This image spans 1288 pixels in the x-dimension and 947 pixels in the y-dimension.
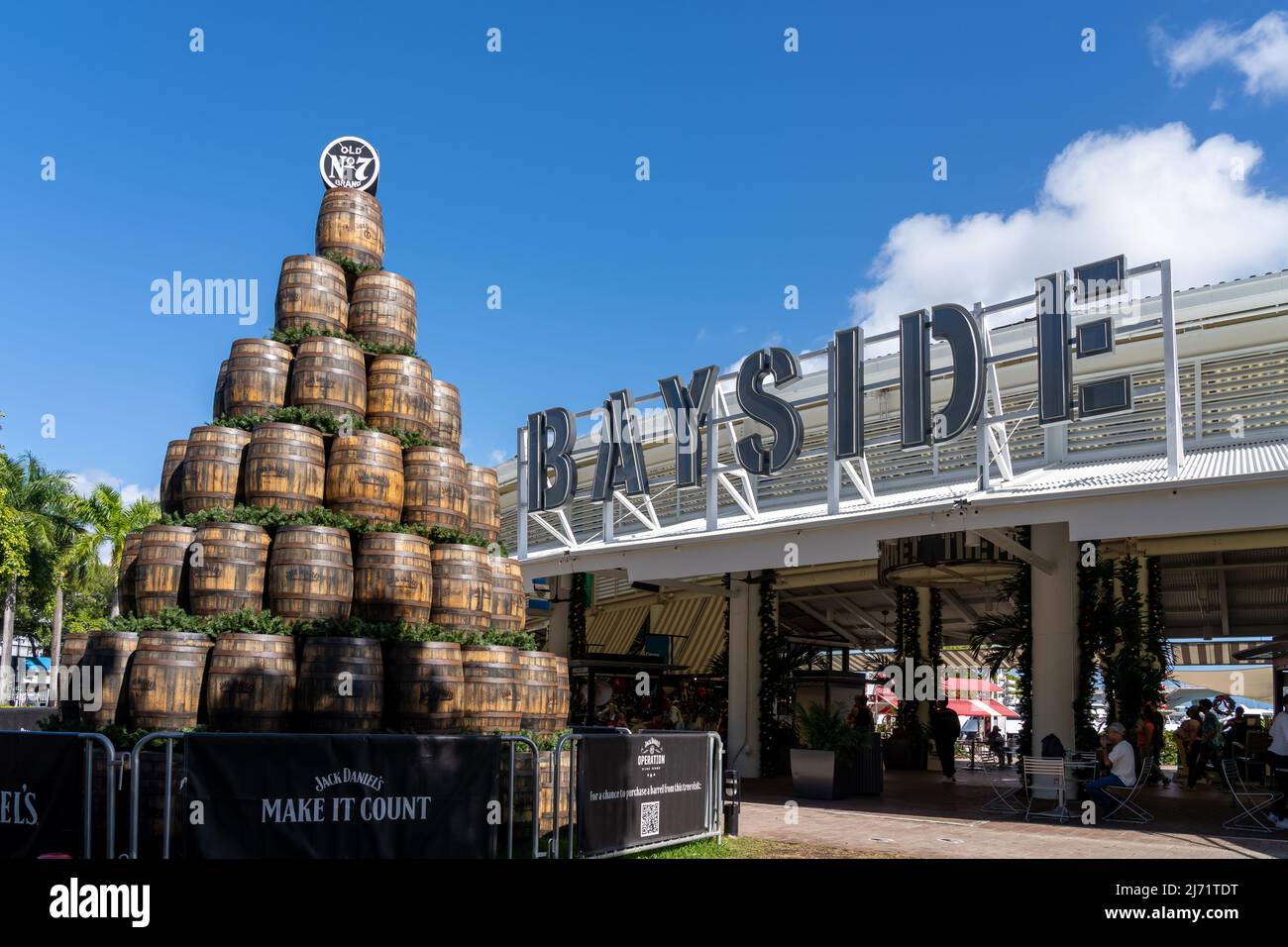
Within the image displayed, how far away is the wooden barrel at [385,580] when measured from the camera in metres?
10.9

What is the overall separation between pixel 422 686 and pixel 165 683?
2.22 metres

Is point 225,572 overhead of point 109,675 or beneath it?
overhead

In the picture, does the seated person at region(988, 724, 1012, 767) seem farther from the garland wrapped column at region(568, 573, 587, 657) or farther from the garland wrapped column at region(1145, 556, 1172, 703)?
the garland wrapped column at region(568, 573, 587, 657)

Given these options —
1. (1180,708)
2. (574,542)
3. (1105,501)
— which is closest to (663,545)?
(574,542)

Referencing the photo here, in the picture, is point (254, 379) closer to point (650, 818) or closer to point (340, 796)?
point (340, 796)

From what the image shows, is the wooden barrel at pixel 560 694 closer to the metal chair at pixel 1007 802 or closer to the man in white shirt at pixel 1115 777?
the metal chair at pixel 1007 802

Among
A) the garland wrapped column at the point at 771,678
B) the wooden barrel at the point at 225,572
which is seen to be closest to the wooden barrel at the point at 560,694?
the wooden barrel at the point at 225,572

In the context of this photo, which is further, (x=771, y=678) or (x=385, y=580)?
(x=771, y=678)

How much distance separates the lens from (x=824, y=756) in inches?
631

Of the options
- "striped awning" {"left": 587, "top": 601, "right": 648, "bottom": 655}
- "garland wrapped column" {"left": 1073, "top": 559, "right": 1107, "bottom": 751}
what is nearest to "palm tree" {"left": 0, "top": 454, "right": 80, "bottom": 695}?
"striped awning" {"left": 587, "top": 601, "right": 648, "bottom": 655}

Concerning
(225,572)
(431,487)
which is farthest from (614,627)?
(225,572)

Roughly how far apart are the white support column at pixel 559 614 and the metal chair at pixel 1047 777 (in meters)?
11.3
